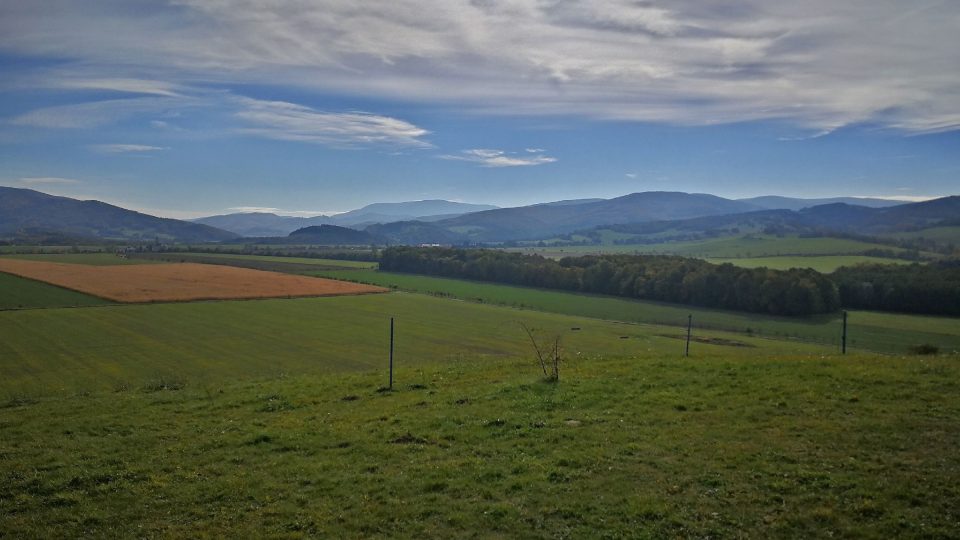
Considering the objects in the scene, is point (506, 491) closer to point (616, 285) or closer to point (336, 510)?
point (336, 510)

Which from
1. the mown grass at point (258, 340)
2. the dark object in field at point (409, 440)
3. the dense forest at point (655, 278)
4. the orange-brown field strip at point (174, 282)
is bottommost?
the mown grass at point (258, 340)

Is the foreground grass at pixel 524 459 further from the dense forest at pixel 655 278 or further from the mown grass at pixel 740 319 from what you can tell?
the dense forest at pixel 655 278

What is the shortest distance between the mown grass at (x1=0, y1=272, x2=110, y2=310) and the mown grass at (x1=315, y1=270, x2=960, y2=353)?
4754 cm

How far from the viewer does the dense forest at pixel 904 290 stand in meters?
76.2

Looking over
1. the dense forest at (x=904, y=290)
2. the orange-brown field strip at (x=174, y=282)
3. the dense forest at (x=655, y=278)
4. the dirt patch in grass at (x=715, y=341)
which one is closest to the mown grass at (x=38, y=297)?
the orange-brown field strip at (x=174, y=282)

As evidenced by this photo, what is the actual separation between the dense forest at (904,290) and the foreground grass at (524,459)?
69.9m

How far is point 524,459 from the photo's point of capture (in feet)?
42.8

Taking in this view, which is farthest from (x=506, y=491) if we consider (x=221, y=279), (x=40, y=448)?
(x=221, y=279)

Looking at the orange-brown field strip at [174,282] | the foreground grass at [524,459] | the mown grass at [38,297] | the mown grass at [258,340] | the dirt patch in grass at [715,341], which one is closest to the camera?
the foreground grass at [524,459]

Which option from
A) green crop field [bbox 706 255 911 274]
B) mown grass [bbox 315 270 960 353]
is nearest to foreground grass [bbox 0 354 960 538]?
mown grass [bbox 315 270 960 353]

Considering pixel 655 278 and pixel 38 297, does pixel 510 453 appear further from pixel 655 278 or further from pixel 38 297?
pixel 655 278

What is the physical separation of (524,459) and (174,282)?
10071 centimetres

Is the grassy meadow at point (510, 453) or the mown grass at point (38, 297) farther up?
the grassy meadow at point (510, 453)

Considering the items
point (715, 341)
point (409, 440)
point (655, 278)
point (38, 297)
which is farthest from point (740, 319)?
point (38, 297)
